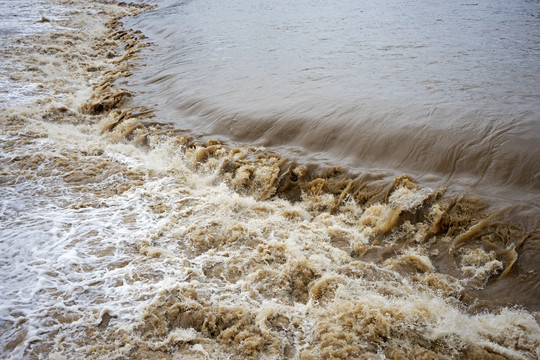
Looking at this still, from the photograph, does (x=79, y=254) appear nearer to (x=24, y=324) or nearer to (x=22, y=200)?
(x=24, y=324)

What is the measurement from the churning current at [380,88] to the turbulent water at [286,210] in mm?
44

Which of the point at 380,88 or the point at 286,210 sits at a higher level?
the point at 380,88

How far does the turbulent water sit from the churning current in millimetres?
44

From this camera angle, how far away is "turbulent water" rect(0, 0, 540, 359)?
303 centimetres

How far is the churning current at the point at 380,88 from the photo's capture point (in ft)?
15.6

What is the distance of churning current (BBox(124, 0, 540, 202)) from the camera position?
4.75 metres

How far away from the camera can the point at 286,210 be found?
182 inches

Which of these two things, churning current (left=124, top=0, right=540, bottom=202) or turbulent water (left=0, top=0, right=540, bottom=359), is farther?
churning current (left=124, top=0, right=540, bottom=202)

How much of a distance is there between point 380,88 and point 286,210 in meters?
3.48

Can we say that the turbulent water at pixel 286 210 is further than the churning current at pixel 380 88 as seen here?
No

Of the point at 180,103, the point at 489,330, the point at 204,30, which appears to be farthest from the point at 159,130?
the point at 204,30

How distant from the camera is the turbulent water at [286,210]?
3.03 m

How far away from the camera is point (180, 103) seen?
7961 mm

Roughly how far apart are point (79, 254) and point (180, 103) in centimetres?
469
